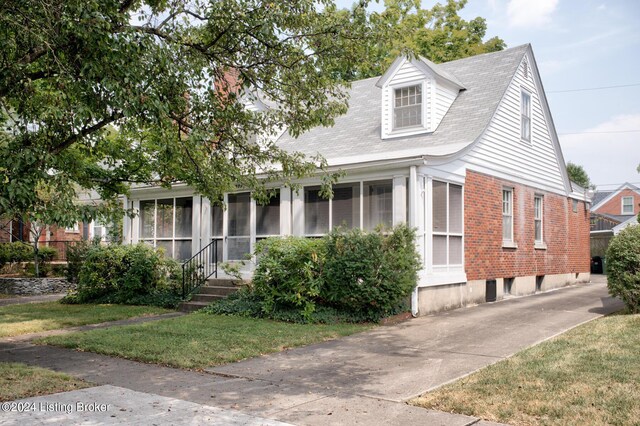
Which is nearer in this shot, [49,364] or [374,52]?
[49,364]

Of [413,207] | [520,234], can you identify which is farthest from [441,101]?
[520,234]

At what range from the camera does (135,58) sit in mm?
7375

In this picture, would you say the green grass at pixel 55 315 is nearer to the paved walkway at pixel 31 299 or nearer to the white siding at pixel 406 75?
the paved walkway at pixel 31 299

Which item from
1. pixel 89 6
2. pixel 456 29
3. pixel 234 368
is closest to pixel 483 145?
pixel 234 368

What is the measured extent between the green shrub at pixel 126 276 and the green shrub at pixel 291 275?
4.04m

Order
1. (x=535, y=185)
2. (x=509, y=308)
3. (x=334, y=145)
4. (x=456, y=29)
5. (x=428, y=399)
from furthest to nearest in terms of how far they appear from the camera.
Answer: (x=456, y=29), (x=535, y=185), (x=334, y=145), (x=509, y=308), (x=428, y=399)

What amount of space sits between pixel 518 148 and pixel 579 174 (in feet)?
175

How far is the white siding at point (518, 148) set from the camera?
50.3ft

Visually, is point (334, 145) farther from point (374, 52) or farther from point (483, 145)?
point (374, 52)

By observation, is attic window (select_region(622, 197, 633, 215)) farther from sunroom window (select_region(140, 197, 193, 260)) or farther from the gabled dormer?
sunroom window (select_region(140, 197, 193, 260))

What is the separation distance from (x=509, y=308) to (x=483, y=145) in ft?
14.0

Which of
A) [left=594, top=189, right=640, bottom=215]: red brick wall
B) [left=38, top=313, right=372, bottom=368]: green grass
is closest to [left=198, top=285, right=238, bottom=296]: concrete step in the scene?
[left=38, top=313, right=372, bottom=368]: green grass

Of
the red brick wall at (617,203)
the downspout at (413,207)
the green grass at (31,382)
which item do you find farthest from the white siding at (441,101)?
the red brick wall at (617,203)

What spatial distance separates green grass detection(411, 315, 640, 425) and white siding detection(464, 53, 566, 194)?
743cm
